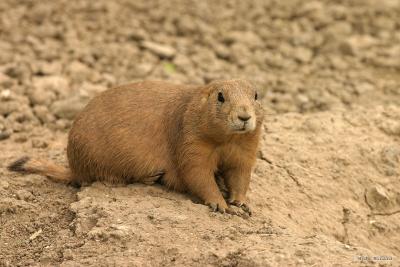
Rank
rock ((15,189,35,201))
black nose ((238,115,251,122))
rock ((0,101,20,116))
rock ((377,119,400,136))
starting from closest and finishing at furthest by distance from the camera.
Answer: black nose ((238,115,251,122)) < rock ((15,189,35,201)) < rock ((377,119,400,136)) < rock ((0,101,20,116))

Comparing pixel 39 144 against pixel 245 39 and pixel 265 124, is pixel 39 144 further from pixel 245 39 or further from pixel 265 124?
pixel 245 39

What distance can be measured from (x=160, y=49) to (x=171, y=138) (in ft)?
12.4

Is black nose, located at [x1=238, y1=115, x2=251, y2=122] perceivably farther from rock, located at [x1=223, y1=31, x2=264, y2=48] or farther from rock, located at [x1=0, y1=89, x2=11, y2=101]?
rock, located at [x1=223, y1=31, x2=264, y2=48]

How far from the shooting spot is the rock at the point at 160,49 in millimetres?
8891

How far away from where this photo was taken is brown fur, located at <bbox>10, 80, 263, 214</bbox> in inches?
199

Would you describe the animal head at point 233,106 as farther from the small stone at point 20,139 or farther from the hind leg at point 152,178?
the small stone at point 20,139

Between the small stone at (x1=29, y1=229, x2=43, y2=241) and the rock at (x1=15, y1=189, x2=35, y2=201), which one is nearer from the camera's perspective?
the small stone at (x1=29, y1=229, x2=43, y2=241)

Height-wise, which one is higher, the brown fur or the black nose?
the black nose

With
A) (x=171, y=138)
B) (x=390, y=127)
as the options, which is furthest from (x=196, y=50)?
(x=171, y=138)

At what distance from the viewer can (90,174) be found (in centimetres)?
553

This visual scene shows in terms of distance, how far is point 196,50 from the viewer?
9.07 metres

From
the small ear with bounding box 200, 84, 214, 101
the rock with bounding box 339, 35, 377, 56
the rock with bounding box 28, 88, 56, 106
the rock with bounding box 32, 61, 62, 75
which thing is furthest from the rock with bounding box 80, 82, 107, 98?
the rock with bounding box 339, 35, 377, 56

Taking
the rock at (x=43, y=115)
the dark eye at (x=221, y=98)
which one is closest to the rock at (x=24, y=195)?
the dark eye at (x=221, y=98)

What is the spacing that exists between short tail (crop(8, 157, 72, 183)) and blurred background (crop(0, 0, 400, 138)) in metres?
1.21
